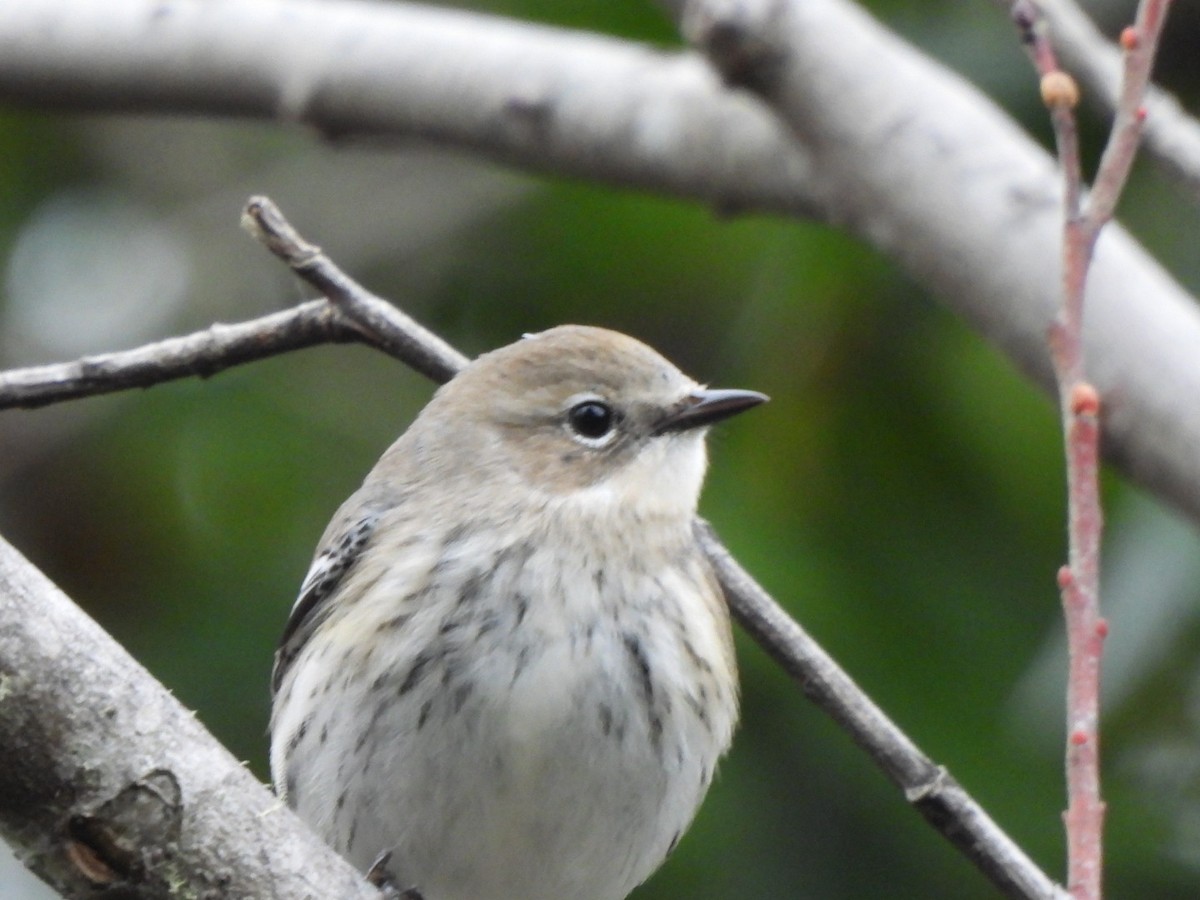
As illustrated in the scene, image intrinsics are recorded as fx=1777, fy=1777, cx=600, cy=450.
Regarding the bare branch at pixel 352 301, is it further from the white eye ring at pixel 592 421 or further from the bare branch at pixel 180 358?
the white eye ring at pixel 592 421

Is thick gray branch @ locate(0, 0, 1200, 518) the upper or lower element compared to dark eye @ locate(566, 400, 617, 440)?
upper

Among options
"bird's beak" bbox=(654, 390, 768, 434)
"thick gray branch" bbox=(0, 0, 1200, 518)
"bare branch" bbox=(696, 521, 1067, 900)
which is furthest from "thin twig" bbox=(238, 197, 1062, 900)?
"thick gray branch" bbox=(0, 0, 1200, 518)

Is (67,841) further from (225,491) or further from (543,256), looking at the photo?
(543,256)

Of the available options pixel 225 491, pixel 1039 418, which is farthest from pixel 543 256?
pixel 1039 418

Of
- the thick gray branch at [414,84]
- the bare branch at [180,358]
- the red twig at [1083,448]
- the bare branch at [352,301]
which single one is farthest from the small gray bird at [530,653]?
the red twig at [1083,448]

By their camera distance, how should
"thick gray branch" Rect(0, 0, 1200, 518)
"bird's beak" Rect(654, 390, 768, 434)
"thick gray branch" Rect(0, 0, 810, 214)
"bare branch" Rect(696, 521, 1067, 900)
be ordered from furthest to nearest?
"thick gray branch" Rect(0, 0, 810, 214)
"thick gray branch" Rect(0, 0, 1200, 518)
"bird's beak" Rect(654, 390, 768, 434)
"bare branch" Rect(696, 521, 1067, 900)

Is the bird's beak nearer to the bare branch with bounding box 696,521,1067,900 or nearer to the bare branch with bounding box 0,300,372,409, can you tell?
the bare branch with bounding box 696,521,1067,900

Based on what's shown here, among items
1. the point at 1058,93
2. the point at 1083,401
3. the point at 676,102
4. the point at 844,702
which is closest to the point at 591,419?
the point at 676,102
